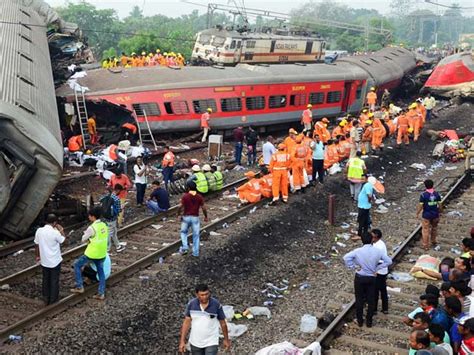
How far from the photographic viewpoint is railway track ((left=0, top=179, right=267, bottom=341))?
8.80 metres

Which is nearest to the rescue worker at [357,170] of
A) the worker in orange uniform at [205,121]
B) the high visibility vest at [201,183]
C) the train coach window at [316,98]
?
the high visibility vest at [201,183]

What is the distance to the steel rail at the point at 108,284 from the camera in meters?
8.27

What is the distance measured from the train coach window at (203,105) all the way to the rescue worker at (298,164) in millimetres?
6608

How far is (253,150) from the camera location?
742 inches

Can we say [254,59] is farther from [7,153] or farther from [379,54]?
[7,153]

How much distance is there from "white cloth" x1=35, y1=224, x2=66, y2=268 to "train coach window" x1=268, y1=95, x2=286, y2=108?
15421mm

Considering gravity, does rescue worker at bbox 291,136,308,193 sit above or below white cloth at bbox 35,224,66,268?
below

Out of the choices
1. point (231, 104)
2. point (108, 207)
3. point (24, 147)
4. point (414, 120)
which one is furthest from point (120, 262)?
point (414, 120)

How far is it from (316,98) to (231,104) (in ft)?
15.7

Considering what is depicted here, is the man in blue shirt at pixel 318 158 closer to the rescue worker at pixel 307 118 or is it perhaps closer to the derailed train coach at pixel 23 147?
the derailed train coach at pixel 23 147

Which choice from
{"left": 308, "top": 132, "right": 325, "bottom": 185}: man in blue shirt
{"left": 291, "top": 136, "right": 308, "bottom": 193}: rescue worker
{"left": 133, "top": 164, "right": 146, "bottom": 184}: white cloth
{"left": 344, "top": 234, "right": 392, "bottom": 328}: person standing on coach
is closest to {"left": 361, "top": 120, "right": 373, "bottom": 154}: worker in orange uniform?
{"left": 308, "top": 132, "right": 325, "bottom": 185}: man in blue shirt

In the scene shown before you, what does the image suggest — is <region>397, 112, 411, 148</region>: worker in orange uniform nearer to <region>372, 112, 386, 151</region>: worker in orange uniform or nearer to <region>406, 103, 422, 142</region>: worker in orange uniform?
<region>406, 103, 422, 142</region>: worker in orange uniform

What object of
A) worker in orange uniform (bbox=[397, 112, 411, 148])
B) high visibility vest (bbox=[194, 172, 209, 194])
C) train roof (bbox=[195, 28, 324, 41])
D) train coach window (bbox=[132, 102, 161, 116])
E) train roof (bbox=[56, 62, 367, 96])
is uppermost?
train roof (bbox=[195, 28, 324, 41])

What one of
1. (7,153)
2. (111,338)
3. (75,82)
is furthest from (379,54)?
(111,338)
